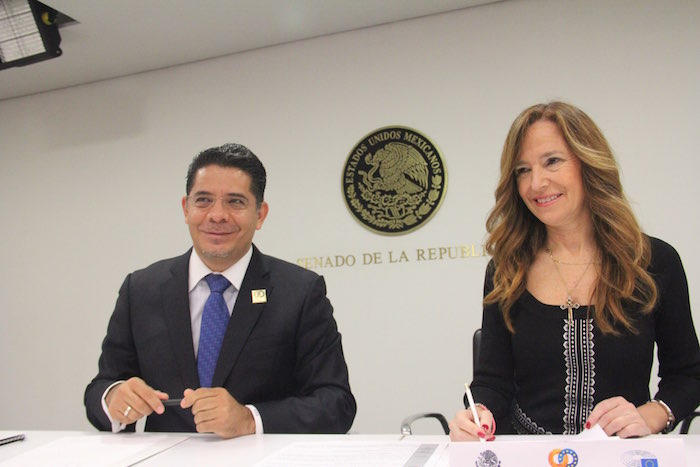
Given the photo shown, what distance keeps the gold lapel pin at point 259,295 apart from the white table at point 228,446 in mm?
483

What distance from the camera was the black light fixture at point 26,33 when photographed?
3648 millimetres

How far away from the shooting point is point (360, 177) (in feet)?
13.5

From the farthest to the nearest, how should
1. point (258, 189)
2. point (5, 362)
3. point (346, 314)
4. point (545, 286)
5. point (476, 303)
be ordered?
point (5, 362), point (346, 314), point (476, 303), point (258, 189), point (545, 286)

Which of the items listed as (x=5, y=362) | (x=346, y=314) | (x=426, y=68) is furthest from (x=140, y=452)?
(x=5, y=362)

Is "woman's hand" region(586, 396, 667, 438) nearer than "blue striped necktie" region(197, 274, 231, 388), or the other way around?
"woman's hand" region(586, 396, 667, 438)

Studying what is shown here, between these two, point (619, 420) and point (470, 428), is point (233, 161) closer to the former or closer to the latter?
point (470, 428)

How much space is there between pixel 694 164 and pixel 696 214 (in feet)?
0.96

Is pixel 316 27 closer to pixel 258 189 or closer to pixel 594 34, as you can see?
pixel 594 34

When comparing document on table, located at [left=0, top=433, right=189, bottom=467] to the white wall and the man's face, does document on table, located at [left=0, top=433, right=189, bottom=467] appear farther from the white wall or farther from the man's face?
the white wall

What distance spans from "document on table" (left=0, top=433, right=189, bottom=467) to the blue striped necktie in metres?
0.27

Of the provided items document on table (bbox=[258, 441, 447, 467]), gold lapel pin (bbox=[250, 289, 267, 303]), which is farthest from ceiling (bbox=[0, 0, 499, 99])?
document on table (bbox=[258, 441, 447, 467])

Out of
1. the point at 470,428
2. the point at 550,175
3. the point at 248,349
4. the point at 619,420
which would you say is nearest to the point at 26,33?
the point at 248,349

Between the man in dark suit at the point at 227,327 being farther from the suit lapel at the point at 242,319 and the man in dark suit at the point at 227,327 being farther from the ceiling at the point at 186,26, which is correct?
the ceiling at the point at 186,26

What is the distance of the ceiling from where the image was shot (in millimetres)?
3723
